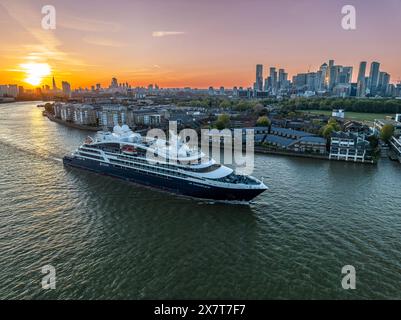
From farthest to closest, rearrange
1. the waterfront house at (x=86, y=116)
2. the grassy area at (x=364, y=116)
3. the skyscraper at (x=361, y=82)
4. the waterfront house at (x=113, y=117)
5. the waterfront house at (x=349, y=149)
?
1. the skyscraper at (x=361, y=82)
2. the grassy area at (x=364, y=116)
3. the waterfront house at (x=86, y=116)
4. the waterfront house at (x=113, y=117)
5. the waterfront house at (x=349, y=149)

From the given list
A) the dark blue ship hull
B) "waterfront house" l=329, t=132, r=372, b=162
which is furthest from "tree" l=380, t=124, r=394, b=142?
the dark blue ship hull

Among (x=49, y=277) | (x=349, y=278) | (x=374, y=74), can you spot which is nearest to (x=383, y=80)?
(x=374, y=74)

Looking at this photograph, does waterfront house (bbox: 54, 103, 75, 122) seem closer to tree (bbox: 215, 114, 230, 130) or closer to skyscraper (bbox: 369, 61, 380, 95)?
tree (bbox: 215, 114, 230, 130)

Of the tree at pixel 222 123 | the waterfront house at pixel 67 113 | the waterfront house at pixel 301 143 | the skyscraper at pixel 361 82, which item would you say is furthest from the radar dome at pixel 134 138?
the skyscraper at pixel 361 82

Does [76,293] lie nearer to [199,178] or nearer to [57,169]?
[199,178]

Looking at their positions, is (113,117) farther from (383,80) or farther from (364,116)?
(383,80)

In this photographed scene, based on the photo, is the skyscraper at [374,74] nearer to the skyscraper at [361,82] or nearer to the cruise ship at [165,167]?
the skyscraper at [361,82]
